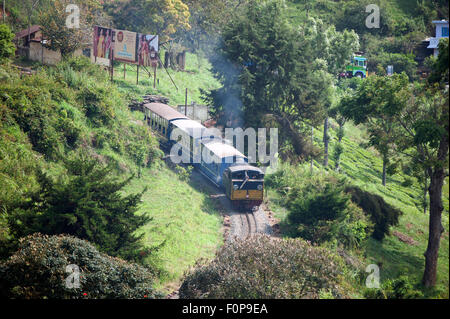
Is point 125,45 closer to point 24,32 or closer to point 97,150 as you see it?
point 24,32

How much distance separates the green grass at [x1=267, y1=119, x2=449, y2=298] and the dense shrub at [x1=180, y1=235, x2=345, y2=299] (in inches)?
94.2

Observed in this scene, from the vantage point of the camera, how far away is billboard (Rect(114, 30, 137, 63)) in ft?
123

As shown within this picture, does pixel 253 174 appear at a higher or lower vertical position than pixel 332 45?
lower

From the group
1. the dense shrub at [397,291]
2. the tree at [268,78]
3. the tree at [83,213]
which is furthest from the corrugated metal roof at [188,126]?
the dense shrub at [397,291]

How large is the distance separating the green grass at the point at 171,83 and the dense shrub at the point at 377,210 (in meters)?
18.8

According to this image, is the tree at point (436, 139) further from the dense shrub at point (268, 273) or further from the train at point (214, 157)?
the train at point (214, 157)

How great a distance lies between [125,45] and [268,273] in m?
29.6

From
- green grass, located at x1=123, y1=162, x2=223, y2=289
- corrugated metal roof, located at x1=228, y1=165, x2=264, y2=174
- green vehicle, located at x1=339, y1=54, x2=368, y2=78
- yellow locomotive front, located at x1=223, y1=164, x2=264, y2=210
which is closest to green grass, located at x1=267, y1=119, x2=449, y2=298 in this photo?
yellow locomotive front, located at x1=223, y1=164, x2=264, y2=210

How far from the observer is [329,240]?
21.2m

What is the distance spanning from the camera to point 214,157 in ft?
90.8

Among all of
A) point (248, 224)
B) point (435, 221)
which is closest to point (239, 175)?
point (248, 224)

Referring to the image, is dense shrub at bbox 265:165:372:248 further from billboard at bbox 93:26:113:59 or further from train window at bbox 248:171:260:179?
billboard at bbox 93:26:113:59

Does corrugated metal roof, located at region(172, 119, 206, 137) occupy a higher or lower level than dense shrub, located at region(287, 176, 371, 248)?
higher
